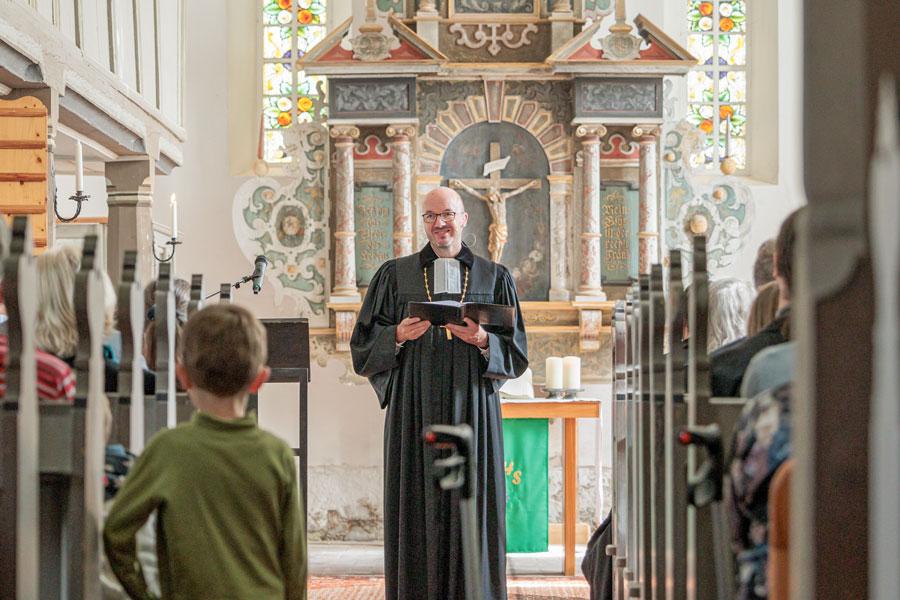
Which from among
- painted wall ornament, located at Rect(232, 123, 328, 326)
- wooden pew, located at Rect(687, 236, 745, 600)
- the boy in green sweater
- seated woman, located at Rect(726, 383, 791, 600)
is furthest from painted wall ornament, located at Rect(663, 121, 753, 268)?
seated woman, located at Rect(726, 383, 791, 600)

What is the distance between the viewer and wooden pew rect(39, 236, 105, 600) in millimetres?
2604

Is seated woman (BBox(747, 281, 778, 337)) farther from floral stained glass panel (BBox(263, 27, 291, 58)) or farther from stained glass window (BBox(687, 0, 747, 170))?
floral stained glass panel (BBox(263, 27, 291, 58))

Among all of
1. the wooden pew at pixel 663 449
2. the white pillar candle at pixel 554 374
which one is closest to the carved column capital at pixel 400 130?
the white pillar candle at pixel 554 374

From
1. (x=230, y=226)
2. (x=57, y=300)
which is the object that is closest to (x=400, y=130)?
(x=230, y=226)

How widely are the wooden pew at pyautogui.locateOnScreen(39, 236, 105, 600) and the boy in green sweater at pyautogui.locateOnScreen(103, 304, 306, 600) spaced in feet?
0.23

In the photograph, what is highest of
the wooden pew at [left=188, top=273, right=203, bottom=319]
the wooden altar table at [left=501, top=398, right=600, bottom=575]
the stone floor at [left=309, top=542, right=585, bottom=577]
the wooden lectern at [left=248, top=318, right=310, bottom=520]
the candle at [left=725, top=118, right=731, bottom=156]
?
the candle at [left=725, top=118, right=731, bottom=156]

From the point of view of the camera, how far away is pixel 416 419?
5.07m

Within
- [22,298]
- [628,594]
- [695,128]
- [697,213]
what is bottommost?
[628,594]

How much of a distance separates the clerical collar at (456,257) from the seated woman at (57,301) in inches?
99.6

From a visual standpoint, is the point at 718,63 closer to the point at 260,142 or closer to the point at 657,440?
the point at 260,142

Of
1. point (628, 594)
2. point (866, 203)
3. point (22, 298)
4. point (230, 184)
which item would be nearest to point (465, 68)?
point (230, 184)

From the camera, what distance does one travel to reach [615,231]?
932 cm

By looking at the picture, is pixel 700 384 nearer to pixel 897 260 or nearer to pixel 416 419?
pixel 897 260

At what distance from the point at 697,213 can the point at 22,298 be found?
7.53 m
